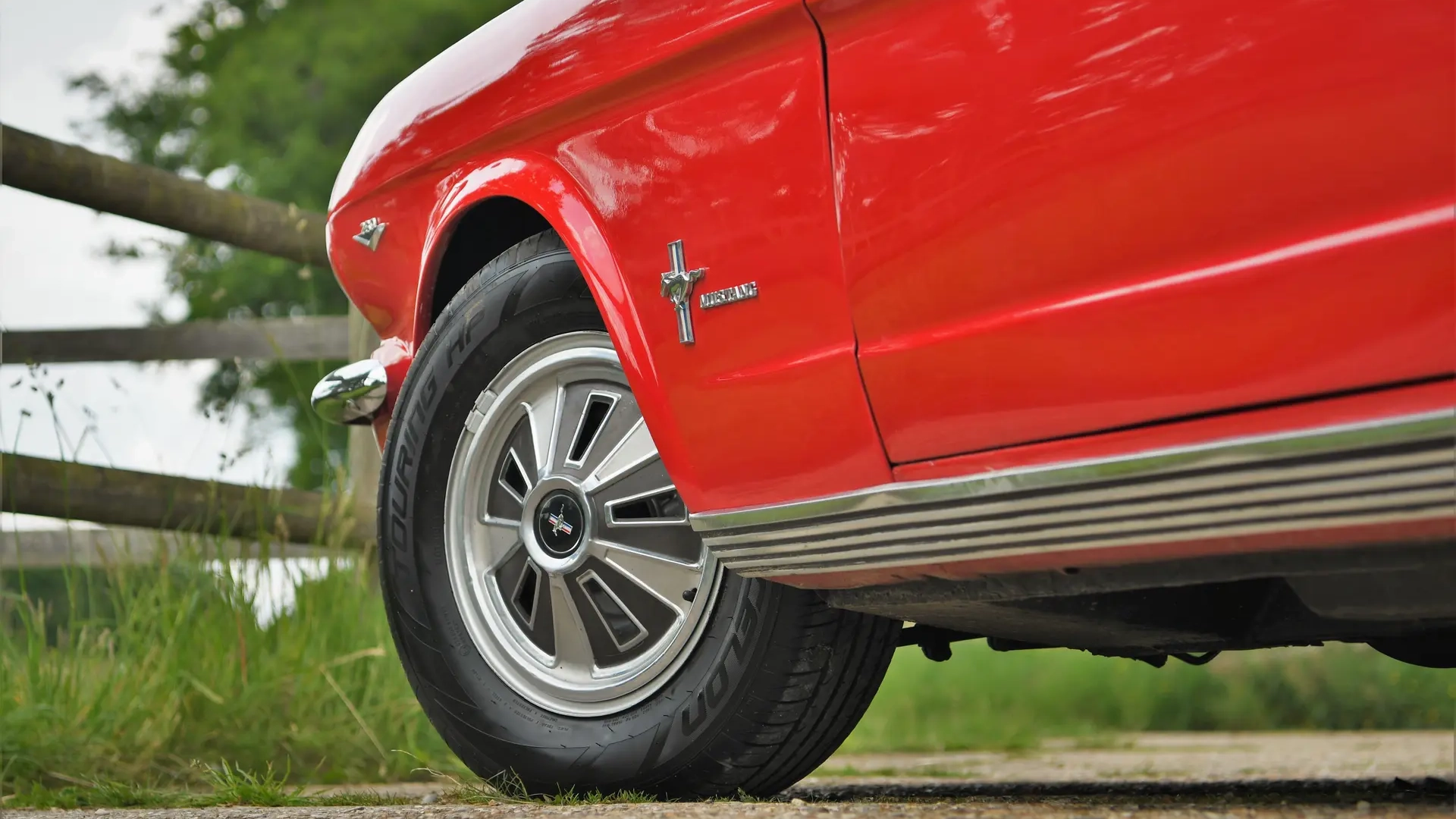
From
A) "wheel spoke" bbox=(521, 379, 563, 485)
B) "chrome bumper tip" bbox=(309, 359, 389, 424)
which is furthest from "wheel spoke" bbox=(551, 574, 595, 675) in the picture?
"chrome bumper tip" bbox=(309, 359, 389, 424)

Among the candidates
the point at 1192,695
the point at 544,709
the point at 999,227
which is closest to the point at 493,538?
the point at 544,709

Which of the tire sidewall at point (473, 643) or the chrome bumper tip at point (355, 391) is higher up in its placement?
the chrome bumper tip at point (355, 391)

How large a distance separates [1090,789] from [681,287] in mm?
1459

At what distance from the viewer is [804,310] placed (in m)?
1.81

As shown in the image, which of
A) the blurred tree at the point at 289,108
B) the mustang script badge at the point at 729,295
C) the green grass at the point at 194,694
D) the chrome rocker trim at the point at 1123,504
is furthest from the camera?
the blurred tree at the point at 289,108

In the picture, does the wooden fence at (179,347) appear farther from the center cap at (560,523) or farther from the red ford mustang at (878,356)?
the center cap at (560,523)

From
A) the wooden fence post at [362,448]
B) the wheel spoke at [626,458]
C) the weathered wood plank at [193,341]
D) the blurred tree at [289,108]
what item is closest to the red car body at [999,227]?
the wheel spoke at [626,458]

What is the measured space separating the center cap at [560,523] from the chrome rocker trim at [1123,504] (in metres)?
0.34

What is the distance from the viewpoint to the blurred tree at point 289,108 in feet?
53.7

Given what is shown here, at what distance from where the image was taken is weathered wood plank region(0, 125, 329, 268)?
3.72 meters

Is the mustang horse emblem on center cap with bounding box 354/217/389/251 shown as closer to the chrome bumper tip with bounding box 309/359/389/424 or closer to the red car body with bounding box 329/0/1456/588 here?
the chrome bumper tip with bounding box 309/359/389/424

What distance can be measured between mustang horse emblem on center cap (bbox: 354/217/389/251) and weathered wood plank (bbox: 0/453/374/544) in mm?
1227

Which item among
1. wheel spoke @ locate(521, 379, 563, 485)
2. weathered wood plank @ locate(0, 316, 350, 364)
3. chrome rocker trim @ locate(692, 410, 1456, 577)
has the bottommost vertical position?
chrome rocker trim @ locate(692, 410, 1456, 577)

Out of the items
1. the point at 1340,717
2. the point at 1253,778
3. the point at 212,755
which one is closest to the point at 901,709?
the point at 1340,717
